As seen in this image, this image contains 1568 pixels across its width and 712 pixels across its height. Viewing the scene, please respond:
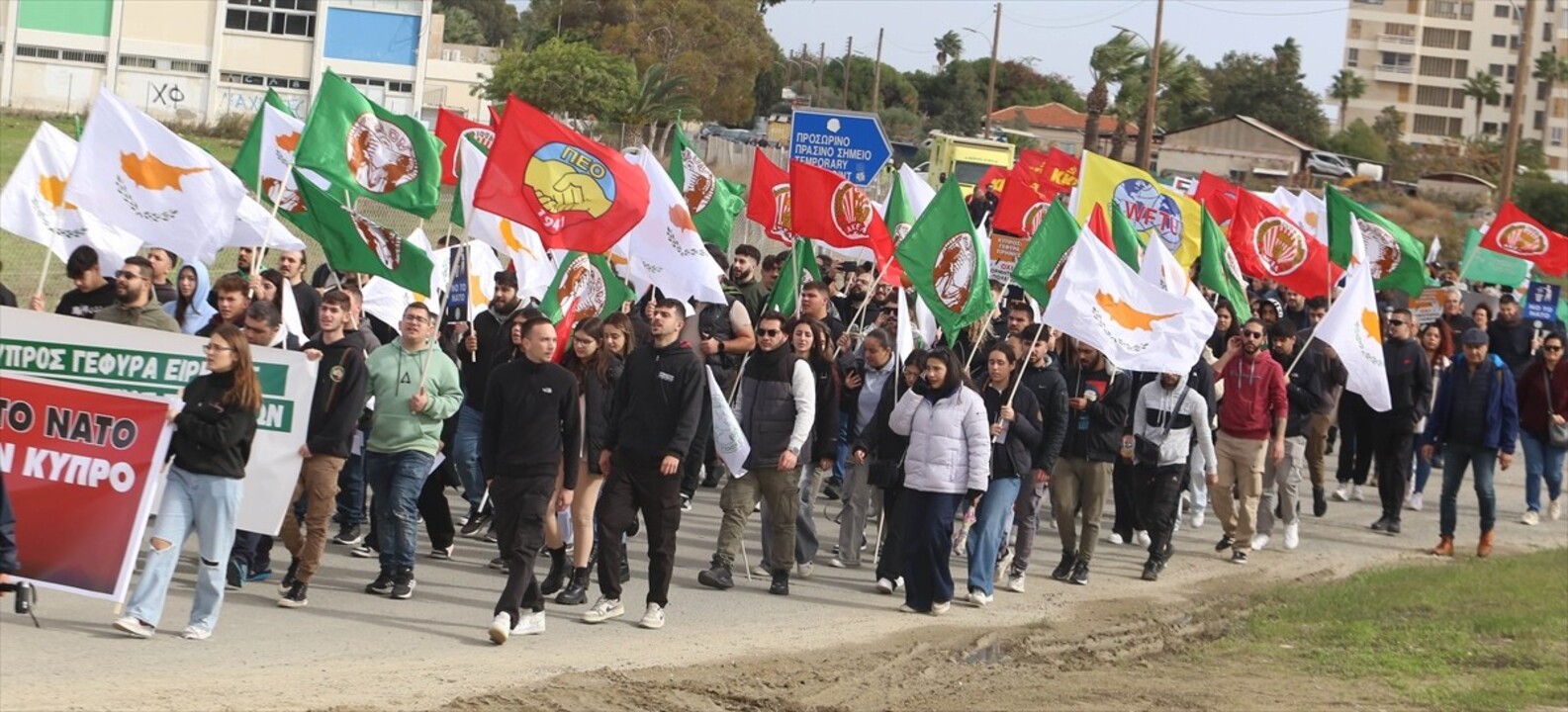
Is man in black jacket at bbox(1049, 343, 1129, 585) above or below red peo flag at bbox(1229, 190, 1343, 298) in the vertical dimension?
below

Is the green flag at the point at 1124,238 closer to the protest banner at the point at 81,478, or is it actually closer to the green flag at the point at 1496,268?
the protest banner at the point at 81,478

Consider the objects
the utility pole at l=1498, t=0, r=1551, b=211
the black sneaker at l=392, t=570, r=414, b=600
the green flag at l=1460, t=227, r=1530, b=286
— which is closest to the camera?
the black sneaker at l=392, t=570, r=414, b=600

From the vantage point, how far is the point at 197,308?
13461 mm

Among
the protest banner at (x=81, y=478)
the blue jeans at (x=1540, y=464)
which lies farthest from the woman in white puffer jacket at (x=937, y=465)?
the blue jeans at (x=1540, y=464)

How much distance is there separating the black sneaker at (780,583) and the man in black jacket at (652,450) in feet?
5.40

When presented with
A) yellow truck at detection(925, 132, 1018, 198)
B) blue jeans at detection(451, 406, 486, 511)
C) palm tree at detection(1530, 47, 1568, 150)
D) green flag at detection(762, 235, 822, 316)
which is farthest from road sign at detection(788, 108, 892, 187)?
palm tree at detection(1530, 47, 1568, 150)

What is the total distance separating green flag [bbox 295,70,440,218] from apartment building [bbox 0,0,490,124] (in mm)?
64242

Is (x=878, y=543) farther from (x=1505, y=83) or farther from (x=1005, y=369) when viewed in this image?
(x=1505, y=83)

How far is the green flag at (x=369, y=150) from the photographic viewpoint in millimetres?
12453

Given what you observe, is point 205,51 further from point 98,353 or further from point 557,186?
point 98,353

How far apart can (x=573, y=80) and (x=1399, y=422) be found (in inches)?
1738

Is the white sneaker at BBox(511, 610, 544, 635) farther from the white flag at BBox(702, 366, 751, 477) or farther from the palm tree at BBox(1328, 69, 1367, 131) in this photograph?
the palm tree at BBox(1328, 69, 1367, 131)

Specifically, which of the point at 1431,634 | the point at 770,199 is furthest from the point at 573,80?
the point at 1431,634

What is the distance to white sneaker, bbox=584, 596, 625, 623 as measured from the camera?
11.0 metres
